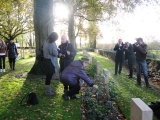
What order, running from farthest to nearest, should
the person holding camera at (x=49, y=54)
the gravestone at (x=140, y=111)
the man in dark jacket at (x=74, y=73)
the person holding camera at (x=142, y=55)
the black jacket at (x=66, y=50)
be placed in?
the person holding camera at (x=142, y=55)
the black jacket at (x=66, y=50)
the person holding camera at (x=49, y=54)
the man in dark jacket at (x=74, y=73)
the gravestone at (x=140, y=111)

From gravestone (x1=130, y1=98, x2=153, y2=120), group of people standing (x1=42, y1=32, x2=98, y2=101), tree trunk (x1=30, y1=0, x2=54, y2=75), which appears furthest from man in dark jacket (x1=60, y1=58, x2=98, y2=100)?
tree trunk (x1=30, y1=0, x2=54, y2=75)

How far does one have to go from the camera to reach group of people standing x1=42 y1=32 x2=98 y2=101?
5668 millimetres

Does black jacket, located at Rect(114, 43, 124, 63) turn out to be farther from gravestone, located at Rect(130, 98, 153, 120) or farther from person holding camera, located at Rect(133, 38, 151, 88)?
gravestone, located at Rect(130, 98, 153, 120)

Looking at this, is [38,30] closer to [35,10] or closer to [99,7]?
[35,10]

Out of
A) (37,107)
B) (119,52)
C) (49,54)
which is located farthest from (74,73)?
(119,52)

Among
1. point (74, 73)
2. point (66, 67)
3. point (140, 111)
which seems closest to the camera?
point (140, 111)

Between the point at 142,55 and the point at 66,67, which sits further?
the point at 142,55

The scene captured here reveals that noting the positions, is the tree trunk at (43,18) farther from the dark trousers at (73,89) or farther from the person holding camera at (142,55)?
the person holding camera at (142,55)

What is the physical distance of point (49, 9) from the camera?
30.0ft

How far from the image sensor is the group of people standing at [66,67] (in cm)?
567

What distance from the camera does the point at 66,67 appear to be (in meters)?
5.87

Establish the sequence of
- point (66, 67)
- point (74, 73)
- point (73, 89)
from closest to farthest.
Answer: point (74, 73) < point (66, 67) < point (73, 89)

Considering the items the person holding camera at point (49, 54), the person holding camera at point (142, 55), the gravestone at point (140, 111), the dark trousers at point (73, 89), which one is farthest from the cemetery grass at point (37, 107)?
the person holding camera at point (142, 55)

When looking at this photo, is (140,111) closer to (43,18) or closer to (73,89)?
(73,89)
